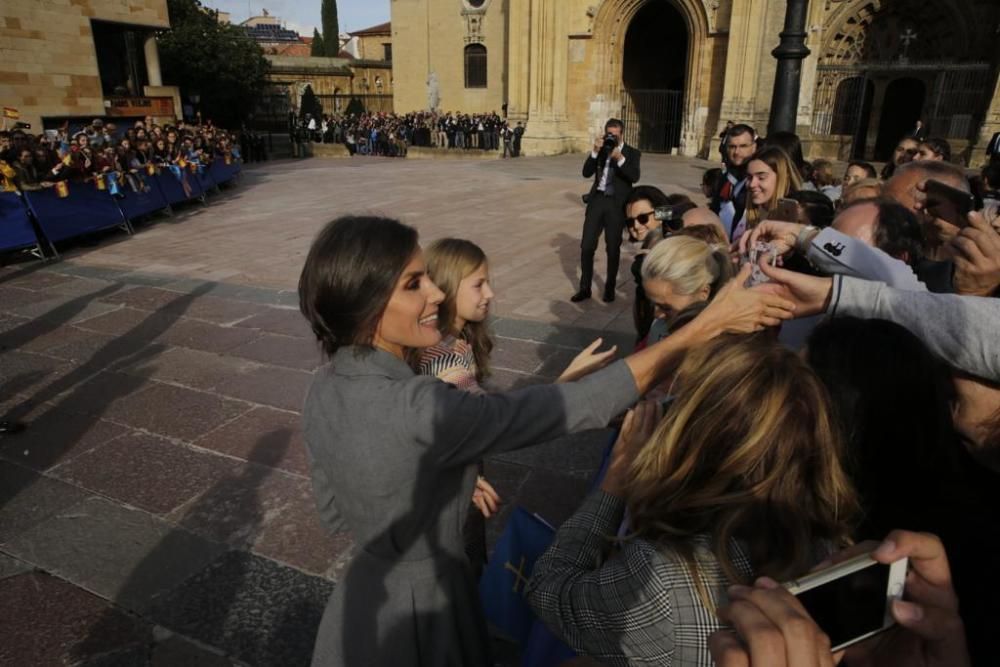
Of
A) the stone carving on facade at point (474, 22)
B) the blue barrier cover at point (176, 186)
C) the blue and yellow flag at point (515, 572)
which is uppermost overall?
the stone carving on facade at point (474, 22)

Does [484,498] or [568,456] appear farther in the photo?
[568,456]

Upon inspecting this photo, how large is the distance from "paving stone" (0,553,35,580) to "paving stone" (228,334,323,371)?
239cm

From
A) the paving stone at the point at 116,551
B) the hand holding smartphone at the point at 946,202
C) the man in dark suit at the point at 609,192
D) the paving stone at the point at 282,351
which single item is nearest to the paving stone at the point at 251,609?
the paving stone at the point at 116,551

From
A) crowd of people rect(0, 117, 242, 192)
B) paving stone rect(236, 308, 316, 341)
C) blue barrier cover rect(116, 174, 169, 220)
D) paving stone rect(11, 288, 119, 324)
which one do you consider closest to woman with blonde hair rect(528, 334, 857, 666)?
paving stone rect(236, 308, 316, 341)

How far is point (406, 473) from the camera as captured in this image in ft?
4.53

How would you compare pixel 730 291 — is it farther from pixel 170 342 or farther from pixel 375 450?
pixel 170 342

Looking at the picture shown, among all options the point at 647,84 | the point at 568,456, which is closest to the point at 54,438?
the point at 568,456

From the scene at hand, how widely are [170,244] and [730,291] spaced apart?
10.2 meters

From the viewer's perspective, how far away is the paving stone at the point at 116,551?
9.21ft

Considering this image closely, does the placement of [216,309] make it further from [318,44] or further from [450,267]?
[318,44]

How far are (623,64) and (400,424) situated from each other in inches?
1033

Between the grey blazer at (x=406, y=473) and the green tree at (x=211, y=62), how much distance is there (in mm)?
31381

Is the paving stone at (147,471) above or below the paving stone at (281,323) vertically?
below

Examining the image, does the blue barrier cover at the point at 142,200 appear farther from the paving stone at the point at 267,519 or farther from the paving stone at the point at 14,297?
the paving stone at the point at 267,519
